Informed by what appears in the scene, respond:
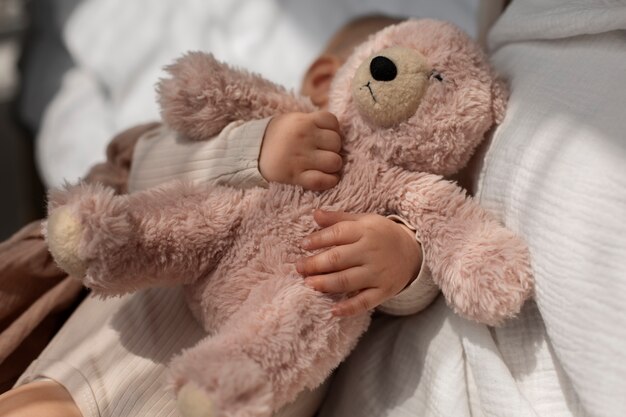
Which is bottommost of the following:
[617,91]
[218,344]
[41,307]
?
[41,307]

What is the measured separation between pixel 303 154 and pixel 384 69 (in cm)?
11

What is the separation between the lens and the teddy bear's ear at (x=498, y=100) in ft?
2.05

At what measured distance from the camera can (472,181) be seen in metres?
0.66

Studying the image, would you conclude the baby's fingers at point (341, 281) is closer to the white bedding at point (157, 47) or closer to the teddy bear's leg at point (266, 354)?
the teddy bear's leg at point (266, 354)

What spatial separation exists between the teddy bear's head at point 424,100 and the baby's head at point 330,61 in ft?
0.64

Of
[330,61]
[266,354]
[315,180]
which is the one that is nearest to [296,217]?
[315,180]

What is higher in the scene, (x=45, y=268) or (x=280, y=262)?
(x=280, y=262)

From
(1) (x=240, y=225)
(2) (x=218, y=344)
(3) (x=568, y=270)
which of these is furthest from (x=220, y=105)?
(3) (x=568, y=270)

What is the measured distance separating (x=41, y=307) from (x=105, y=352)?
0.15 meters

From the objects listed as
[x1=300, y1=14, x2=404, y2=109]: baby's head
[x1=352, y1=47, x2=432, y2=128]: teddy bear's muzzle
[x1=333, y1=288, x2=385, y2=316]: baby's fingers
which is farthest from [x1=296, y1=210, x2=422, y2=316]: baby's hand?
[x1=300, y1=14, x2=404, y2=109]: baby's head

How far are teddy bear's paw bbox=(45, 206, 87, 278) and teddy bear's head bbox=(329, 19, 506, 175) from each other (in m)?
0.27

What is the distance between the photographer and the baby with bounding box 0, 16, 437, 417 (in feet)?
1.83

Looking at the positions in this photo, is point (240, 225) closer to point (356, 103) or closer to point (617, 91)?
point (356, 103)

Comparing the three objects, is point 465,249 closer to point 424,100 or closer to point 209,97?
point 424,100
